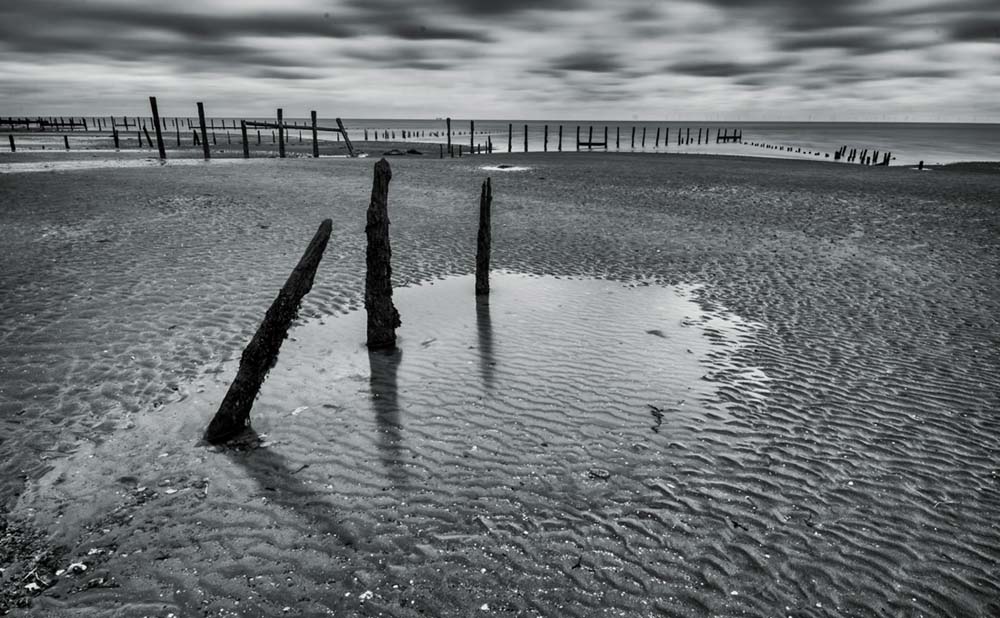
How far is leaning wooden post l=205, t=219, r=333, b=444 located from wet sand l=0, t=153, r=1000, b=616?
0.29 m

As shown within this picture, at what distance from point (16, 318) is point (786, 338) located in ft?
40.5

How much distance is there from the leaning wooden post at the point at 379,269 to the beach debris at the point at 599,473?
4123 millimetres

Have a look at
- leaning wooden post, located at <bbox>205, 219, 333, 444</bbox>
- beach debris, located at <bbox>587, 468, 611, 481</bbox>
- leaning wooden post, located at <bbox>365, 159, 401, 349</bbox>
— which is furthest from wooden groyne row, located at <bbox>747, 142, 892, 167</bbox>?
leaning wooden post, located at <bbox>205, 219, 333, 444</bbox>

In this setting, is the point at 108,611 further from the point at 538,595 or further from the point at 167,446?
the point at 538,595

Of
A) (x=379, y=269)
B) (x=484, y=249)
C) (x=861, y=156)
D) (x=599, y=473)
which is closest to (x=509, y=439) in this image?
(x=599, y=473)

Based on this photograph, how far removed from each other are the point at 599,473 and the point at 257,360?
3.91 metres

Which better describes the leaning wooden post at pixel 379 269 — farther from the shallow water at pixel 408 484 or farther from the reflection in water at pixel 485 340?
the reflection in water at pixel 485 340

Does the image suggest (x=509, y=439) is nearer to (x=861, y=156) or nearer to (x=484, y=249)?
(x=484, y=249)

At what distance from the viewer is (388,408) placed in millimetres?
6809

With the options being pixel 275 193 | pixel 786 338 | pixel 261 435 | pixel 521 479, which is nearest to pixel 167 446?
pixel 261 435

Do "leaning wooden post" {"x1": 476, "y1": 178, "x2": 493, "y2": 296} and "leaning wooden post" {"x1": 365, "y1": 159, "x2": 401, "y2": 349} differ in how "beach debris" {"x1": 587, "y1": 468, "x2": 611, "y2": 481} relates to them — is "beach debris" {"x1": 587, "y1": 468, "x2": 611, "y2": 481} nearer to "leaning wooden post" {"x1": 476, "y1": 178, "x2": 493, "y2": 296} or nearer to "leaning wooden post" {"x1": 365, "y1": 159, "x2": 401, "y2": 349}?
"leaning wooden post" {"x1": 365, "y1": 159, "x2": 401, "y2": 349}

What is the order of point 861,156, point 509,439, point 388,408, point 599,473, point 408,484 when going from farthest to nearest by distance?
point 861,156, point 388,408, point 509,439, point 599,473, point 408,484

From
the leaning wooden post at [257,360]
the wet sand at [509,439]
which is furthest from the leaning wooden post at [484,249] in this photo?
the leaning wooden post at [257,360]

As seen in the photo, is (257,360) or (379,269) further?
(379,269)
